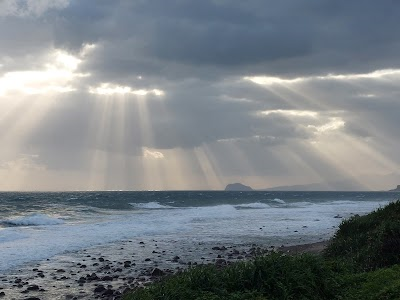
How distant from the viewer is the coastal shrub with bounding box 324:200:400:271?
45.2 feet

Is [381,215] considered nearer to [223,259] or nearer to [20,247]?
[223,259]

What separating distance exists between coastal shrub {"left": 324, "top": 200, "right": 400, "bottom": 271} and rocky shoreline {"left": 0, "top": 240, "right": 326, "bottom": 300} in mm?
2051

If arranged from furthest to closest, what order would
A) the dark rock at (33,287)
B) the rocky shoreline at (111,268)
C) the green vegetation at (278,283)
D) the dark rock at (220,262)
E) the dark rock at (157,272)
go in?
1. the dark rock at (220,262)
2. the dark rock at (157,272)
3. the dark rock at (33,287)
4. the rocky shoreline at (111,268)
5. the green vegetation at (278,283)

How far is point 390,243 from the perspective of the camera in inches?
545

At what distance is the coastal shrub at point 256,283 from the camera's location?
9656 mm

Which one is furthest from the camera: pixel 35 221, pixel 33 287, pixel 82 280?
pixel 35 221

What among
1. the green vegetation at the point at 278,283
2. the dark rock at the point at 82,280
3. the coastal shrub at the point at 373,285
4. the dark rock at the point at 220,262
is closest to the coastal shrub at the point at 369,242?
the green vegetation at the point at 278,283

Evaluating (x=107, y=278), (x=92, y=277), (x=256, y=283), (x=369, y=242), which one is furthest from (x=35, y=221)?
(x=256, y=283)

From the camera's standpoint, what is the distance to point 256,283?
34.4 feet

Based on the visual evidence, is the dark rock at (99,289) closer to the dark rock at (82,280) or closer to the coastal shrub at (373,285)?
the dark rock at (82,280)

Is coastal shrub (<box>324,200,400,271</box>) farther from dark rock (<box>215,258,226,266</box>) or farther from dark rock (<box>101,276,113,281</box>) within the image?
dark rock (<box>101,276,113,281</box>)

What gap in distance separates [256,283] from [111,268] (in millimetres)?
11519

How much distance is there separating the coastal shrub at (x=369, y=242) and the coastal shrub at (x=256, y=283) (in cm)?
309

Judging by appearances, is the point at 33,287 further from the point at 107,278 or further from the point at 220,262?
the point at 220,262
